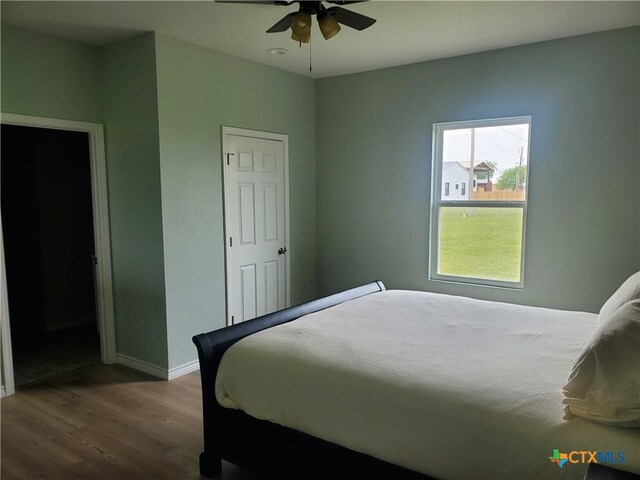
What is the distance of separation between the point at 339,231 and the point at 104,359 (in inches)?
100

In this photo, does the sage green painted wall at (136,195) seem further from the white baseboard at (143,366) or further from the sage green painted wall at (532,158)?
the sage green painted wall at (532,158)

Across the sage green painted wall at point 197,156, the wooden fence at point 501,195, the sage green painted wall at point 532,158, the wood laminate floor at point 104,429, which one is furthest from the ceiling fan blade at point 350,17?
the wood laminate floor at point 104,429

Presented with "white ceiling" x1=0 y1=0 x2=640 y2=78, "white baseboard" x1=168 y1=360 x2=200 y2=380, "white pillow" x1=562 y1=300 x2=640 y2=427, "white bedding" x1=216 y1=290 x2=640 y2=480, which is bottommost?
"white baseboard" x1=168 y1=360 x2=200 y2=380

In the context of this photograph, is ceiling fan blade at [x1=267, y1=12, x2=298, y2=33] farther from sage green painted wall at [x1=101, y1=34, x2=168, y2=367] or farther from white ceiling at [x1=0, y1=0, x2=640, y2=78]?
sage green painted wall at [x1=101, y1=34, x2=168, y2=367]

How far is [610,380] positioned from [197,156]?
10.5 feet

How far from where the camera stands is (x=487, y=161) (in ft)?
13.2

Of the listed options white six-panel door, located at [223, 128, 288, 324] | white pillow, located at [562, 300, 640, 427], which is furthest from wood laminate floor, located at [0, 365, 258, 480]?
white pillow, located at [562, 300, 640, 427]

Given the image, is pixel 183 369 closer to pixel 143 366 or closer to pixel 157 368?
pixel 157 368

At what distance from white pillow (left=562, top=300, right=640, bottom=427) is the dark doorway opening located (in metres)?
4.33

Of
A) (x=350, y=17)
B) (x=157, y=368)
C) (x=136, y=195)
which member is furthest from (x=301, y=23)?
(x=157, y=368)

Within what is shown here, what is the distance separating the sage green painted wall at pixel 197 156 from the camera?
3539 millimetres

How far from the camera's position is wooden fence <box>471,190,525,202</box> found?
3.86 m

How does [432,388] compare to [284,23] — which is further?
[284,23]

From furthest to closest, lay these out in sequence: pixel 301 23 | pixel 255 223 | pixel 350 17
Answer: pixel 255 223 < pixel 350 17 < pixel 301 23
